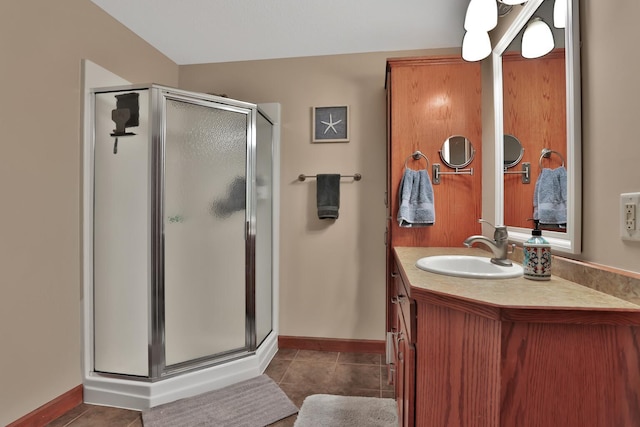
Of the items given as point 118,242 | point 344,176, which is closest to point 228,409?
point 118,242

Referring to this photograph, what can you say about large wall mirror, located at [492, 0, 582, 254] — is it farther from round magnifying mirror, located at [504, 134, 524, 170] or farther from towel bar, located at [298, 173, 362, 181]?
A: towel bar, located at [298, 173, 362, 181]

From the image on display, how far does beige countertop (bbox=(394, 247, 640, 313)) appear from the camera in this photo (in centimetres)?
78

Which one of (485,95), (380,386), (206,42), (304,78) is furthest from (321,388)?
(206,42)

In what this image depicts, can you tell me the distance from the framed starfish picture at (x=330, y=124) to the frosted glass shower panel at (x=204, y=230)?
592 mm

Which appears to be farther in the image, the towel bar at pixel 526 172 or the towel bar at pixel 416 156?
the towel bar at pixel 416 156

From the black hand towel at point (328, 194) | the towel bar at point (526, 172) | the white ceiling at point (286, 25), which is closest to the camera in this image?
the towel bar at point (526, 172)

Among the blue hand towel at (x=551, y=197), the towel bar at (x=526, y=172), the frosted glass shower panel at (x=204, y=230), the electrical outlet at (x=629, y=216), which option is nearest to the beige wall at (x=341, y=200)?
the frosted glass shower panel at (x=204, y=230)

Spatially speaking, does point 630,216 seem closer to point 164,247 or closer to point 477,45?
point 477,45

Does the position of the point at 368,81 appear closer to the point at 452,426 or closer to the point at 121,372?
the point at 452,426

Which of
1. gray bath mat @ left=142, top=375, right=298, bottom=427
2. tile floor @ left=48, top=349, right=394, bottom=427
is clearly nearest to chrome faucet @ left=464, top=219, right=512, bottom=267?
tile floor @ left=48, top=349, right=394, bottom=427

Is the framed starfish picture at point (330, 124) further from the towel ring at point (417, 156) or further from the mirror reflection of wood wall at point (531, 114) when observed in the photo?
the mirror reflection of wood wall at point (531, 114)

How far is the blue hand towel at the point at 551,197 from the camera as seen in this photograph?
1146mm

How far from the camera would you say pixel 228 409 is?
1688 mm

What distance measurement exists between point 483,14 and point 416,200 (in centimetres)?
99
